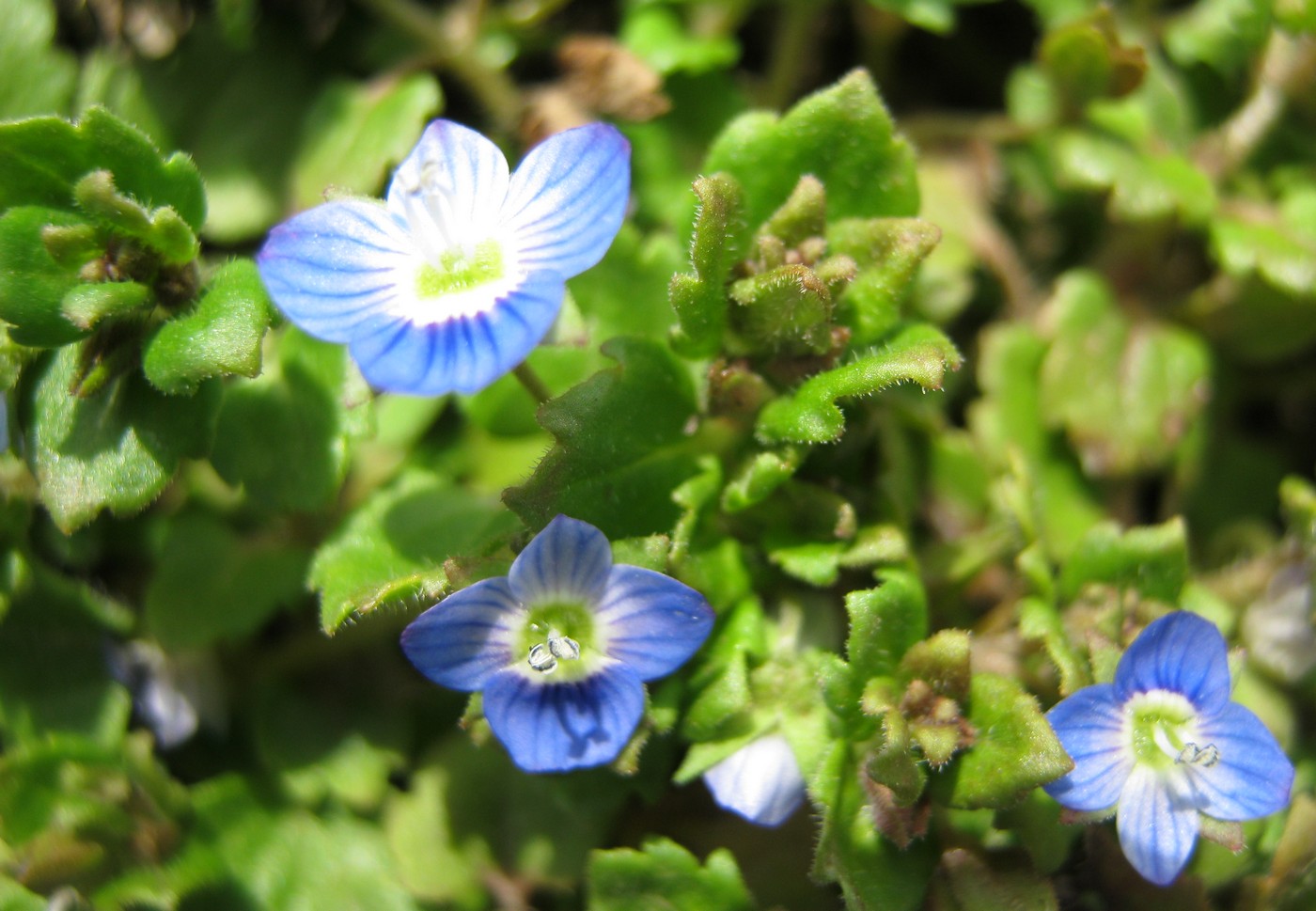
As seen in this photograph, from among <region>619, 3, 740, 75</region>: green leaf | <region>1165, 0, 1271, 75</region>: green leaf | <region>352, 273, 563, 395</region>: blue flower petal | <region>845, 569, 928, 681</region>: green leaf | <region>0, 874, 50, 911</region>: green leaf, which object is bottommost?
<region>0, 874, 50, 911</region>: green leaf

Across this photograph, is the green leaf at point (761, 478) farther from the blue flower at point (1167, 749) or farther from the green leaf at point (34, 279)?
the green leaf at point (34, 279)

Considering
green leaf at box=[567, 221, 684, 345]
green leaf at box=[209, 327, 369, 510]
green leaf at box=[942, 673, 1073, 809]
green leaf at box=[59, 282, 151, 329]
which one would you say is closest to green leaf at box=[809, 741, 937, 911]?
green leaf at box=[942, 673, 1073, 809]

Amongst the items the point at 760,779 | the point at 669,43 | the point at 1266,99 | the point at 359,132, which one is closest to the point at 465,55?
the point at 359,132

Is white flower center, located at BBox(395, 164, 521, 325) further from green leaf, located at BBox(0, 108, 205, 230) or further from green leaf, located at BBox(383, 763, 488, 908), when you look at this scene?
green leaf, located at BBox(383, 763, 488, 908)

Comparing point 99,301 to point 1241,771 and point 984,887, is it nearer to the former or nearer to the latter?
point 984,887

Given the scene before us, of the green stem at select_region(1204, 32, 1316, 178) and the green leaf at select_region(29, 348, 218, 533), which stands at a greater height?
the green stem at select_region(1204, 32, 1316, 178)

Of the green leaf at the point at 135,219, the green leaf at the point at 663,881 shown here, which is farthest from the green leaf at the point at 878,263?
the green leaf at the point at 135,219

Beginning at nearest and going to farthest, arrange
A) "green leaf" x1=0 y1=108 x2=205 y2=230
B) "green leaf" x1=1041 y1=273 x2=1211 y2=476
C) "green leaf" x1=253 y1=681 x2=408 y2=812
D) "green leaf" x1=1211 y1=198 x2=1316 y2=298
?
"green leaf" x1=0 y1=108 x2=205 y2=230 < "green leaf" x1=253 y1=681 x2=408 y2=812 < "green leaf" x1=1211 y1=198 x2=1316 y2=298 < "green leaf" x1=1041 y1=273 x2=1211 y2=476
